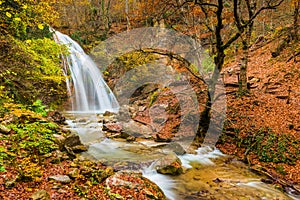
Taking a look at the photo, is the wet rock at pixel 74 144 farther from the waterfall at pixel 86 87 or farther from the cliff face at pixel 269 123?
the waterfall at pixel 86 87

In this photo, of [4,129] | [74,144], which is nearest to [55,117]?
[74,144]

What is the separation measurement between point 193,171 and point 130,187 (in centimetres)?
253

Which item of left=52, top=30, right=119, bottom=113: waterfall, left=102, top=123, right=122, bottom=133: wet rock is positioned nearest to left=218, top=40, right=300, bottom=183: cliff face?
left=102, top=123, right=122, bottom=133: wet rock

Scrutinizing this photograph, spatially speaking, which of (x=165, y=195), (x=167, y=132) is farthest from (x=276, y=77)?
→ (x=165, y=195)

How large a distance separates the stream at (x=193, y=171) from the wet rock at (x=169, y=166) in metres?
0.13

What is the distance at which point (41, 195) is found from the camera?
10.2 ft

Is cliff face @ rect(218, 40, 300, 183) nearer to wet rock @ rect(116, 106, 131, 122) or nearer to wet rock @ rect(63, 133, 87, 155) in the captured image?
wet rock @ rect(116, 106, 131, 122)

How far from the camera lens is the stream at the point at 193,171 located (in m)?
4.91

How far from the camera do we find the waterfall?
13727 millimetres

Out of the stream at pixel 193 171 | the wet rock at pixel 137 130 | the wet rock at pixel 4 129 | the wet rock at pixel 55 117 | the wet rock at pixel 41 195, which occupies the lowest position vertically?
the stream at pixel 193 171

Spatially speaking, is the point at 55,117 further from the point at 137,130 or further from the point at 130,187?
the point at 130,187

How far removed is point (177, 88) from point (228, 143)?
17.9 ft

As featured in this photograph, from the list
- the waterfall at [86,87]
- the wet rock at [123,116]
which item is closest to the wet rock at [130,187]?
the wet rock at [123,116]

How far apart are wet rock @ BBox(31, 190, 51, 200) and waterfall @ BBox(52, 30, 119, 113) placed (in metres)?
10.6
